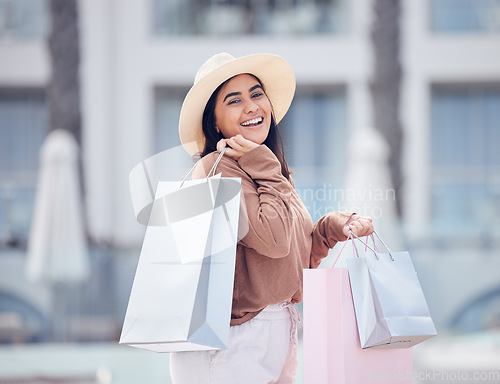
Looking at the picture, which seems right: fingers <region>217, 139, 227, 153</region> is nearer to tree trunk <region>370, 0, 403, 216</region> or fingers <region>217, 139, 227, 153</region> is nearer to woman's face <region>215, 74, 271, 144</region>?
woman's face <region>215, 74, 271, 144</region>

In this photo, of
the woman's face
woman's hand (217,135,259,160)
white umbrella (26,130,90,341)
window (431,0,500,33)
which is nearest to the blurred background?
window (431,0,500,33)

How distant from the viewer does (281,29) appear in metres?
12.0

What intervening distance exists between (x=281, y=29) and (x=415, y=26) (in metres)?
2.22

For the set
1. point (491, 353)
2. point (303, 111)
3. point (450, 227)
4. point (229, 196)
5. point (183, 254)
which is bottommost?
point (183, 254)

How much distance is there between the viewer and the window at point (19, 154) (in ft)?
37.5

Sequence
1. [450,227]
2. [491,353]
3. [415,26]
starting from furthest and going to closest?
1. [415,26]
2. [450,227]
3. [491,353]

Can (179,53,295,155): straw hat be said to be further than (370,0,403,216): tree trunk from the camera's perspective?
No

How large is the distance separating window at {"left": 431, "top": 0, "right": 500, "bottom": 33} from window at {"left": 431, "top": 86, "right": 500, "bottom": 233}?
0.98m

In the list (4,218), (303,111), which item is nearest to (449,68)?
(303,111)

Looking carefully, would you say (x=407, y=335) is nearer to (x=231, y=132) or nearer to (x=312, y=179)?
(x=231, y=132)

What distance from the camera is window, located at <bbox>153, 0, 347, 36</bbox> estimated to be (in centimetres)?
1203

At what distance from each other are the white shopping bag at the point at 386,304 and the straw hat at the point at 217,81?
613mm

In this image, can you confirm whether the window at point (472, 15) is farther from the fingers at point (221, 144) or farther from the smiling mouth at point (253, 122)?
the fingers at point (221, 144)

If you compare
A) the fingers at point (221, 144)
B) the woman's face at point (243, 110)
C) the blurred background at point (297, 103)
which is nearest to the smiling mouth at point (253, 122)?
the woman's face at point (243, 110)
